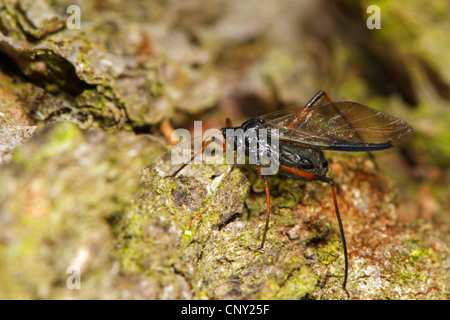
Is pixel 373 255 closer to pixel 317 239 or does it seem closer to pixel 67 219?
pixel 317 239

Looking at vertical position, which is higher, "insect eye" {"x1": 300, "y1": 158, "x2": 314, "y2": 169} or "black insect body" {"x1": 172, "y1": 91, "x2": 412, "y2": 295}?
"black insect body" {"x1": 172, "y1": 91, "x2": 412, "y2": 295}

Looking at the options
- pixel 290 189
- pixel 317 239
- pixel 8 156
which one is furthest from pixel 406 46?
pixel 8 156

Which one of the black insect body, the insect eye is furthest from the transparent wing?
the insect eye

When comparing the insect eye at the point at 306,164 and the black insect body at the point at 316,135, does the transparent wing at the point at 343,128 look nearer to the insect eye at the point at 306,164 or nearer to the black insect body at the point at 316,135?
the black insect body at the point at 316,135

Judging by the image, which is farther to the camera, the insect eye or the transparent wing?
the insect eye

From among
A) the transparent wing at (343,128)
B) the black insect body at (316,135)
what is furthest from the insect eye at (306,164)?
the transparent wing at (343,128)

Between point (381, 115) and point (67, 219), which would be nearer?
point (67, 219)

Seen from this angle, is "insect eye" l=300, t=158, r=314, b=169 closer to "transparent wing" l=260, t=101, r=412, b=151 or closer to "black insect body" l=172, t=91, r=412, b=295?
"black insect body" l=172, t=91, r=412, b=295

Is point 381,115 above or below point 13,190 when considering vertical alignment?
above
